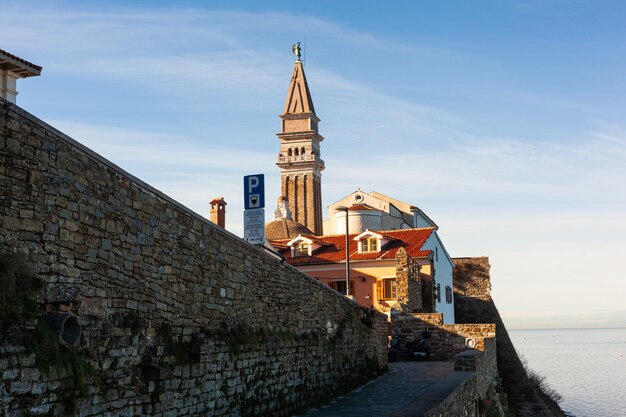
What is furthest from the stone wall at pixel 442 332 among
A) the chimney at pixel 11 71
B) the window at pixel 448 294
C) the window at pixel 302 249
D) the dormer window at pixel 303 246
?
the window at pixel 448 294

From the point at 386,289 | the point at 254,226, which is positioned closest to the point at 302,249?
the point at 386,289

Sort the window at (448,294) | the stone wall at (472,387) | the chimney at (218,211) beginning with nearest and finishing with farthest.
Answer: the stone wall at (472,387) < the chimney at (218,211) < the window at (448,294)

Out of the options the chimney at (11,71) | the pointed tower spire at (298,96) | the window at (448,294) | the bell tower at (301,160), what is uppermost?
the pointed tower spire at (298,96)

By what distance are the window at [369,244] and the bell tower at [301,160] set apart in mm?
64506

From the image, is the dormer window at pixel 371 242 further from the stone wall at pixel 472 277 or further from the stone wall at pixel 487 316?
the stone wall at pixel 472 277

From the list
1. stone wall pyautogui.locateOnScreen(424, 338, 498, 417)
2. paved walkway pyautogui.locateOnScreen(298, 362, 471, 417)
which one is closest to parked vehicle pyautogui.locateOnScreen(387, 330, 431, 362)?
stone wall pyautogui.locateOnScreen(424, 338, 498, 417)

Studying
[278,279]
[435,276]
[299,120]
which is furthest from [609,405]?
[299,120]

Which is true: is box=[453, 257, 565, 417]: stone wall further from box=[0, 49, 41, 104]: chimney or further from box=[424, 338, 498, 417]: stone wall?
box=[0, 49, 41, 104]: chimney

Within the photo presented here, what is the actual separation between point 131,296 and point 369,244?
34151 millimetres

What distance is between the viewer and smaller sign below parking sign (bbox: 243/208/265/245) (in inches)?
755

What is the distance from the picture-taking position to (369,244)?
44.1m

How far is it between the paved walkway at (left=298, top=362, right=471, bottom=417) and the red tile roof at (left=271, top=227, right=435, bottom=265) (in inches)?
644

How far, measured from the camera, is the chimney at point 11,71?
2062 centimetres

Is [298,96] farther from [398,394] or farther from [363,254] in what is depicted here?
[398,394]
